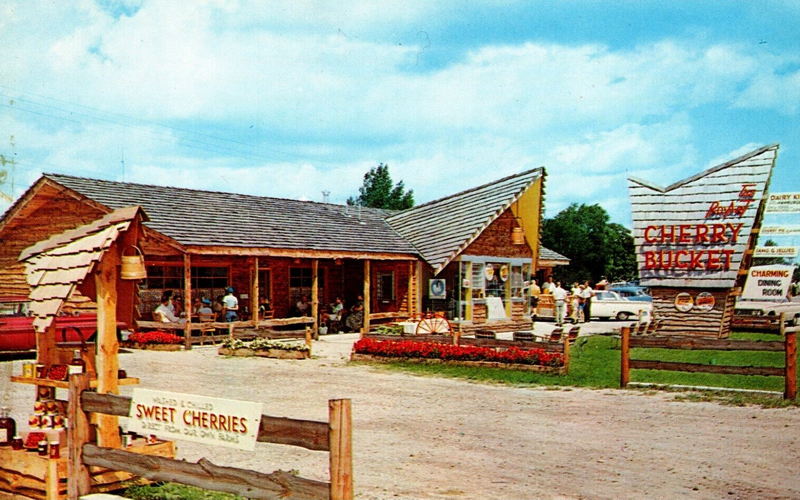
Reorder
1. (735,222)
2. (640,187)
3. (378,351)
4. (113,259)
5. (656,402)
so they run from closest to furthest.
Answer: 1. (113,259)
2. (656,402)
3. (378,351)
4. (735,222)
5. (640,187)

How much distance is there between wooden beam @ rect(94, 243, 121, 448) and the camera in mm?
6395

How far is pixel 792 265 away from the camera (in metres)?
22.4

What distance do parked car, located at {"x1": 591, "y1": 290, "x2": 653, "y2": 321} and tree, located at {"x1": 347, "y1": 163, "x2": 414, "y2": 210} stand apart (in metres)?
38.4

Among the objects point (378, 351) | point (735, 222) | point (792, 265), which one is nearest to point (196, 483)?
point (378, 351)

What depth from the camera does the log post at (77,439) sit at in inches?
244

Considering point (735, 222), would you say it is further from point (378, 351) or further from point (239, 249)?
point (239, 249)

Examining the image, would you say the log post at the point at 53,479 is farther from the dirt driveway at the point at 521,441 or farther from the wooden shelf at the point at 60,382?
the dirt driveway at the point at 521,441

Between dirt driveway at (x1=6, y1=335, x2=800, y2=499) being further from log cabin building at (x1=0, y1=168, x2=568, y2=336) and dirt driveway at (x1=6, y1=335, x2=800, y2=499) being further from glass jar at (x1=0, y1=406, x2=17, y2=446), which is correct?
log cabin building at (x1=0, y1=168, x2=568, y2=336)

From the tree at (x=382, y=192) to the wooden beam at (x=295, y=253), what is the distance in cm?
4374

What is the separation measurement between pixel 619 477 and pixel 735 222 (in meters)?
16.2

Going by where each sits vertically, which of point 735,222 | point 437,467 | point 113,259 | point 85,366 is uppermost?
point 735,222

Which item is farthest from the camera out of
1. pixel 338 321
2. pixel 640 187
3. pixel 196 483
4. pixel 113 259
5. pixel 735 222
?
pixel 338 321

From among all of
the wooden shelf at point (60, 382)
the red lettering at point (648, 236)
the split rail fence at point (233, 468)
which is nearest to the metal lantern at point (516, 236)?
the red lettering at point (648, 236)

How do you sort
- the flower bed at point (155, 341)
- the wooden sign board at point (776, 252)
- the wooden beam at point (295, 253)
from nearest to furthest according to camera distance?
the flower bed at point (155, 341) < the wooden beam at point (295, 253) < the wooden sign board at point (776, 252)
